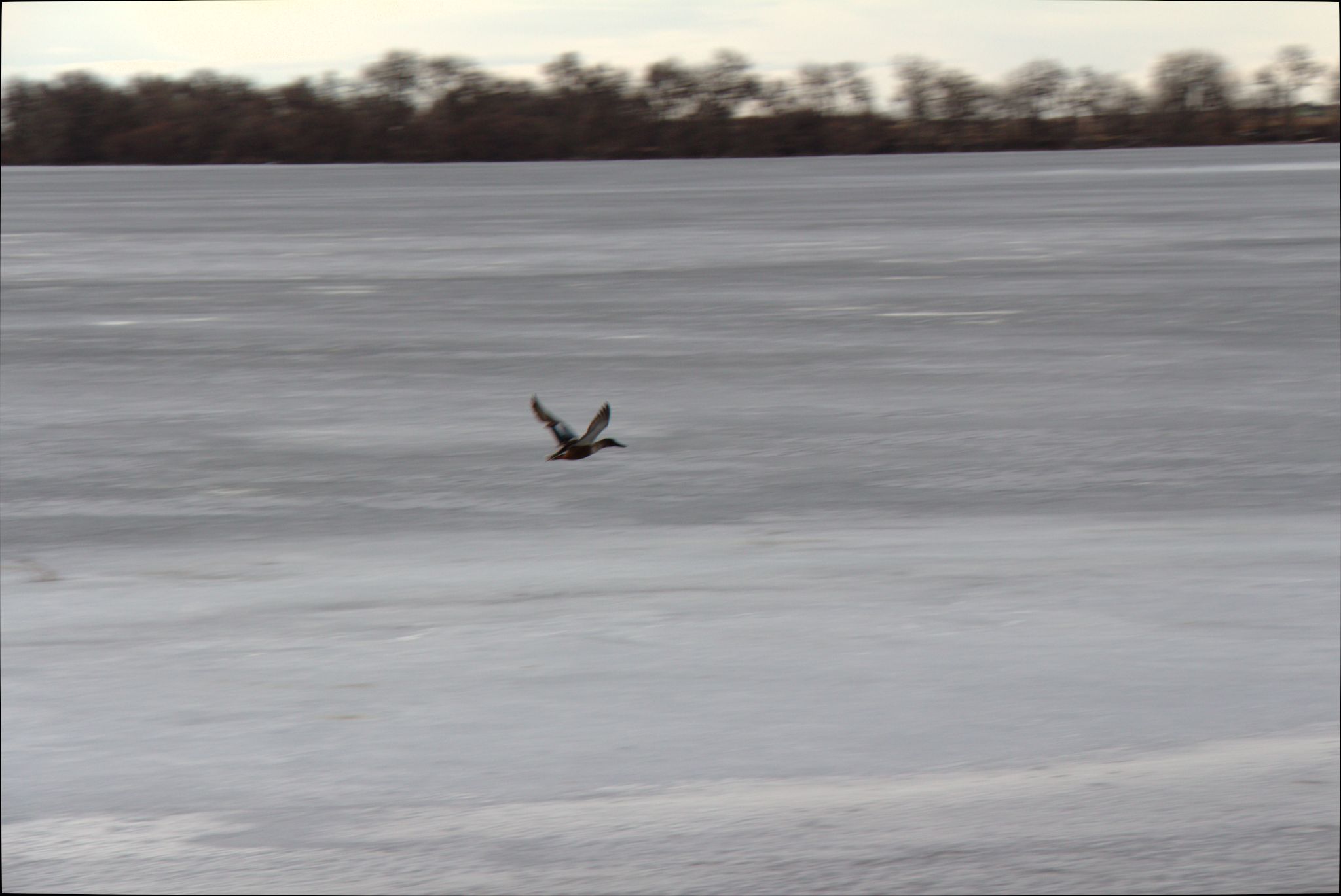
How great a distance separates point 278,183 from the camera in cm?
6000

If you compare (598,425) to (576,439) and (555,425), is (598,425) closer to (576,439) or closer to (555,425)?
(555,425)

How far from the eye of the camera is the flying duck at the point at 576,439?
684cm

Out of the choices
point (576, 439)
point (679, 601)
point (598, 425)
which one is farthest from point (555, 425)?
point (679, 601)

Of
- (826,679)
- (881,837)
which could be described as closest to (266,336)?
(826,679)

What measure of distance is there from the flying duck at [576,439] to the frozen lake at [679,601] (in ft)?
0.46

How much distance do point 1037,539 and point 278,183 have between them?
5603 cm

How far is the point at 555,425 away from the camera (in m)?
6.95

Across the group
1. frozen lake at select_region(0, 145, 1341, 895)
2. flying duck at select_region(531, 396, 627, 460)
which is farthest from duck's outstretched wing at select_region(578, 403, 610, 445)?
frozen lake at select_region(0, 145, 1341, 895)

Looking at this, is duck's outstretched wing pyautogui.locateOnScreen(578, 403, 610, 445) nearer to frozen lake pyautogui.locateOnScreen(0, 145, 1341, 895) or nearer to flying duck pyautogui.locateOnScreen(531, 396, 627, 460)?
flying duck pyautogui.locateOnScreen(531, 396, 627, 460)

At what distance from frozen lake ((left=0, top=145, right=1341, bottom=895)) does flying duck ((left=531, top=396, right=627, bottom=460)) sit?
0.14 m

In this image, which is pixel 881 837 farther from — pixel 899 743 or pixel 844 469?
pixel 844 469

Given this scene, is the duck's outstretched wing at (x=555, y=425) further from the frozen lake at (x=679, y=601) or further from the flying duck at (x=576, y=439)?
the frozen lake at (x=679, y=601)

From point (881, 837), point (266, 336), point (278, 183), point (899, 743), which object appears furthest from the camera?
point (278, 183)

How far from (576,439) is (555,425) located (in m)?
0.27
